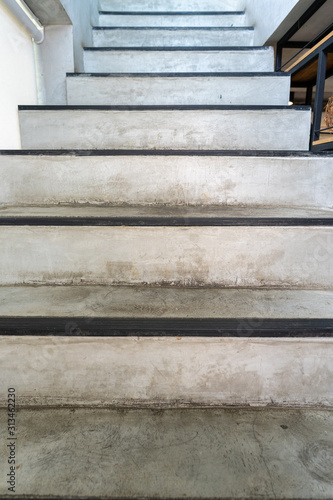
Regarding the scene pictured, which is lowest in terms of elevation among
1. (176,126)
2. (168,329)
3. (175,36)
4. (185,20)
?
(168,329)

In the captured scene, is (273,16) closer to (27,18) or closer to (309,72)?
(309,72)

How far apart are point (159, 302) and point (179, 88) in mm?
1188

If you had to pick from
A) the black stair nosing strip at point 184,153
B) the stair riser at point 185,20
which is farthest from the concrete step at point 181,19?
the black stair nosing strip at point 184,153

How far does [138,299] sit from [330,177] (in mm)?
749

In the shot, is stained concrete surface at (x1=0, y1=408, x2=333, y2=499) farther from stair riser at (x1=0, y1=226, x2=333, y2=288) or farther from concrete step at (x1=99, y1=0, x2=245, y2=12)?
concrete step at (x1=99, y1=0, x2=245, y2=12)

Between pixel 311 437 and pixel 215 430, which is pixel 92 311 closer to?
pixel 215 430

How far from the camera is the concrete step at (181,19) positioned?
7.34 ft

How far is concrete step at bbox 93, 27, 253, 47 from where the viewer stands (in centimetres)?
197

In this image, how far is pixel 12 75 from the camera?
1369 millimetres

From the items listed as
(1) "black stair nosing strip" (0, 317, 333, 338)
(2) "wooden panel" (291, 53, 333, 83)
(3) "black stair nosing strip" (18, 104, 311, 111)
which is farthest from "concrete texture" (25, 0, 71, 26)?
(1) "black stair nosing strip" (0, 317, 333, 338)

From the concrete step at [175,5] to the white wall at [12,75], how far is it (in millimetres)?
1394

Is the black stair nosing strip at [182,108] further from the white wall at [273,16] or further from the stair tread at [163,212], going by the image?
the white wall at [273,16]

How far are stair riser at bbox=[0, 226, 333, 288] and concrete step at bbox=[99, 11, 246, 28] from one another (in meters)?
2.05

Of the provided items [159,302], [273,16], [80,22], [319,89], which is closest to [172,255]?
[159,302]
